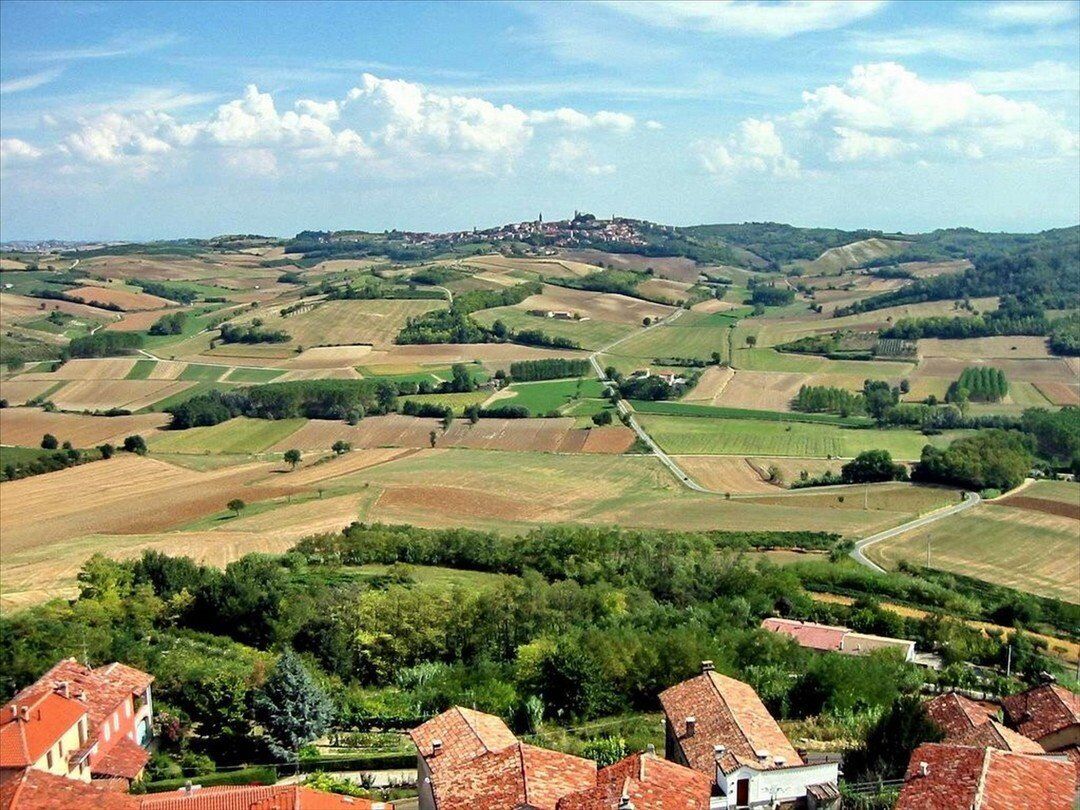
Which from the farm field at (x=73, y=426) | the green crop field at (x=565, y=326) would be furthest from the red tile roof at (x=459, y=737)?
the green crop field at (x=565, y=326)

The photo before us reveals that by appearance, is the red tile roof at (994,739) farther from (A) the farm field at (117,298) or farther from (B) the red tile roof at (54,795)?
(A) the farm field at (117,298)

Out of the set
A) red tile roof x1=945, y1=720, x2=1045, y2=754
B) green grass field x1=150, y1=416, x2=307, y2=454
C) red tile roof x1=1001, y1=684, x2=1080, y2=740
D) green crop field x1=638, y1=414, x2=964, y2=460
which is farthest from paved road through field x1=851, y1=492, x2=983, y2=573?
green grass field x1=150, y1=416, x2=307, y2=454

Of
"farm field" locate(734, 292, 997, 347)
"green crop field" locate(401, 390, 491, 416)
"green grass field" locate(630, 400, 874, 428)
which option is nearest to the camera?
"green grass field" locate(630, 400, 874, 428)

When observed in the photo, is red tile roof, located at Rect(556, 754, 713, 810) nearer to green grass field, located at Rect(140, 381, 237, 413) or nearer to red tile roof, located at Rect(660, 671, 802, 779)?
red tile roof, located at Rect(660, 671, 802, 779)

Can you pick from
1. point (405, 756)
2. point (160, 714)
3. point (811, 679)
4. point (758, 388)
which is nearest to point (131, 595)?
point (160, 714)

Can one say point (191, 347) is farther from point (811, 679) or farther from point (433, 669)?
point (811, 679)

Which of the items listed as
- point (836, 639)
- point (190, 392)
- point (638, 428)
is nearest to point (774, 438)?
point (638, 428)
